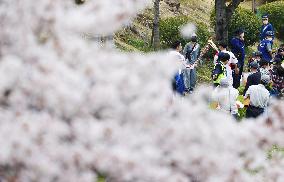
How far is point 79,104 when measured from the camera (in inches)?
161

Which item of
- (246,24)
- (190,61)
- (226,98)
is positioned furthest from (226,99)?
(246,24)

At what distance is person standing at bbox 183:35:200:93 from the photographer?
15.0m

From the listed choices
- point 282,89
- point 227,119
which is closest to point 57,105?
point 227,119

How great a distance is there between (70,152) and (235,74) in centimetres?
1161

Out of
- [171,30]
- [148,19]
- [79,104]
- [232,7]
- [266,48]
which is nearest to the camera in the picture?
[79,104]

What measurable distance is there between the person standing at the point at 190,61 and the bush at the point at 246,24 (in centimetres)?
822

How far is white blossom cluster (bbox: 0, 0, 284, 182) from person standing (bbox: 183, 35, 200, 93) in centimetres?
1063

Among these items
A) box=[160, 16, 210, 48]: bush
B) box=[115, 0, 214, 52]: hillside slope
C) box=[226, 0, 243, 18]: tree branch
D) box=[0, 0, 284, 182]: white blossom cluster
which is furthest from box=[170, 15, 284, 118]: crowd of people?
box=[0, 0, 284, 182]: white blossom cluster

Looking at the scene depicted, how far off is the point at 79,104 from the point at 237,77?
11702mm

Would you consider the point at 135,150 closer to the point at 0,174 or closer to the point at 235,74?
the point at 0,174

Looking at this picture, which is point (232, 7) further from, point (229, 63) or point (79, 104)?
point (79, 104)

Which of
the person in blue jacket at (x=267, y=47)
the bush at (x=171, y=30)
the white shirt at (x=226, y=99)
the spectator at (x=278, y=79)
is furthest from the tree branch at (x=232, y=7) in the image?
the white shirt at (x=226, y=99)

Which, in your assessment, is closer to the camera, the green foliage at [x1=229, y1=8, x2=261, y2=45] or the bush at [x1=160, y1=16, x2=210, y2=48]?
the bush at [x1=160, y1=16, x2=210, y2=48]

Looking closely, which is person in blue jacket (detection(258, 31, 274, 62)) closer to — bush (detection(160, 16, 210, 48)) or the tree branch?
the tree branch
